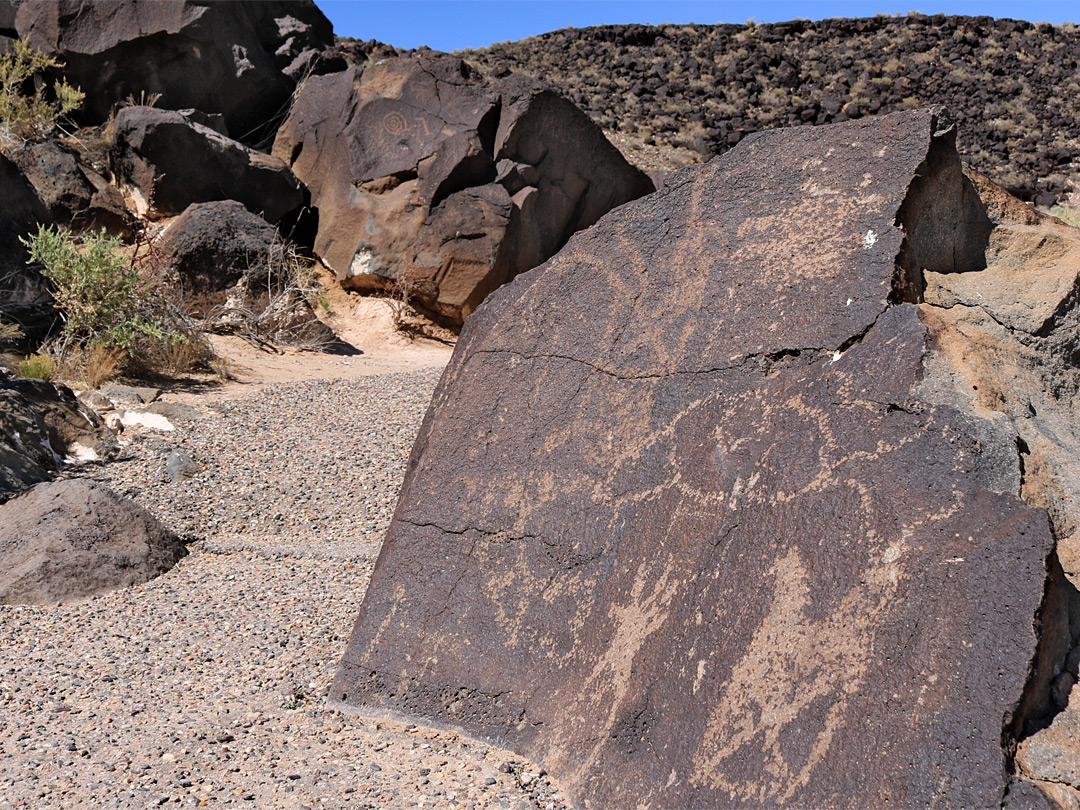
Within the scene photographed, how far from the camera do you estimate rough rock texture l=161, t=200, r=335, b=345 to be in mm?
8570

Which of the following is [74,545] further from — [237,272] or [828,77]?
[828,77]

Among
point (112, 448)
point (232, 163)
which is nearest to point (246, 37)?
point (232, 163)

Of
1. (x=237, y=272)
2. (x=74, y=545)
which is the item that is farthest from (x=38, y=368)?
(x=74, y=545)

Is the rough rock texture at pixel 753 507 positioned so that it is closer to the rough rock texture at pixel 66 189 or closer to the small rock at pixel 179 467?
the small rock at pixel 179 467

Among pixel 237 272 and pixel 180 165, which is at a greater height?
pixel 180 165

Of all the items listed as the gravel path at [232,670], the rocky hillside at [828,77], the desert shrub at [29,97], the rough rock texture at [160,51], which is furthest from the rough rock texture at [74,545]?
the rocky hillside at [828,77]

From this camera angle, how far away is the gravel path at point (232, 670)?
6.76 ft

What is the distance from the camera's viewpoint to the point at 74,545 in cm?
364

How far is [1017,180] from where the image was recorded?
19.9m

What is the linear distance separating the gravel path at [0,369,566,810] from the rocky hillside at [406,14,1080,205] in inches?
701

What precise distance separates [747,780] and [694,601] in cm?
39

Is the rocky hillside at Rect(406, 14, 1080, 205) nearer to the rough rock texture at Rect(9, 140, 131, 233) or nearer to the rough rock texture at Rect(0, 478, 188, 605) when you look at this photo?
the rough rock texture at Rect(9, 140, 131, 233)

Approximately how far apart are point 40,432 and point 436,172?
18.7 feet

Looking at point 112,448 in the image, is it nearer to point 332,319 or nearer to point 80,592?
point 80,592
